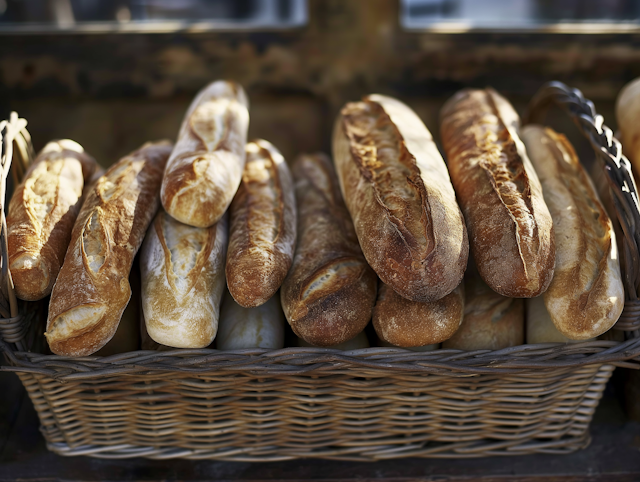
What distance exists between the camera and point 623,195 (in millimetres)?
1095

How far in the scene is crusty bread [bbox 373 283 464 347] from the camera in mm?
1104

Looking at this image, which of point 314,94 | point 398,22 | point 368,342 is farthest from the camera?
point 314,94

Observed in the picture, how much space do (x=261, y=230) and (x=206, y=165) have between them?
8.2 inches

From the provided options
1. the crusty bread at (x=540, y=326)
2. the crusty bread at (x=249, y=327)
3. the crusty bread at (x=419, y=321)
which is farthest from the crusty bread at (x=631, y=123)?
the crusty bread at (x=249, y=327)

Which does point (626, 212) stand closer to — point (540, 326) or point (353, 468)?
point (540, 326)

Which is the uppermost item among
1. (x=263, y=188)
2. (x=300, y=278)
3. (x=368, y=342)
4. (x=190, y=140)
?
(x=190, y=140)

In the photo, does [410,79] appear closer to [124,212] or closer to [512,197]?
[512,197]

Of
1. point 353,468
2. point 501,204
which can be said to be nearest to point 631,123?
point 501,204

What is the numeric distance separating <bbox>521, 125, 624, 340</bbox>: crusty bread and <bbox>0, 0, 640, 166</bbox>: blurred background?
0.90 meters

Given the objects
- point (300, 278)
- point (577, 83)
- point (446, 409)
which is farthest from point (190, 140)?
point (577, 83)

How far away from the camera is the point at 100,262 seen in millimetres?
1105

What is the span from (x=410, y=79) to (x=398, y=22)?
23 centimetres

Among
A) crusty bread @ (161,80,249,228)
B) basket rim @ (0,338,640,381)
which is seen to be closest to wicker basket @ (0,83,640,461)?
basket rim @ (0,338,640,381)

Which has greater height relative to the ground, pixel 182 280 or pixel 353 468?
pixel 182 280
